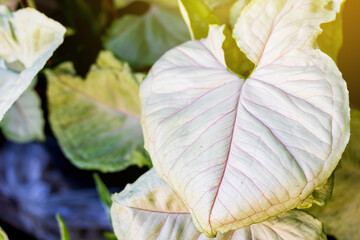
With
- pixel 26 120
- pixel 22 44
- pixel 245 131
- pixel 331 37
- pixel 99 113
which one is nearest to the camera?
pixel 245 131

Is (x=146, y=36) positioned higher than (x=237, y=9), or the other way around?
(x=237, y=9)

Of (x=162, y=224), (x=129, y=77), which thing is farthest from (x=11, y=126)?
(x=162, y=224)

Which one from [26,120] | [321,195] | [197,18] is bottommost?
[26,120]

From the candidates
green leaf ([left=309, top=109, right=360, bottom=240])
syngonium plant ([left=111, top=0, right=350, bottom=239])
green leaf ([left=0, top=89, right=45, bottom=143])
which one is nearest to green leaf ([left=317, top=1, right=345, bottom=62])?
syngonium plant ([left=111, top=0, right=350, bottom=239])

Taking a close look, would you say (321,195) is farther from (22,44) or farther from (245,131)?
(22,44)

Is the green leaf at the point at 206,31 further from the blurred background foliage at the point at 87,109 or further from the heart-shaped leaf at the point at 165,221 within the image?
the heart-shaped leaf at the point at 165,221

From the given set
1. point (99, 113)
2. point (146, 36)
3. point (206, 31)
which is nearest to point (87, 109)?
point (99, 113)

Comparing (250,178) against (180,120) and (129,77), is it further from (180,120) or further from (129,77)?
(129,77)
